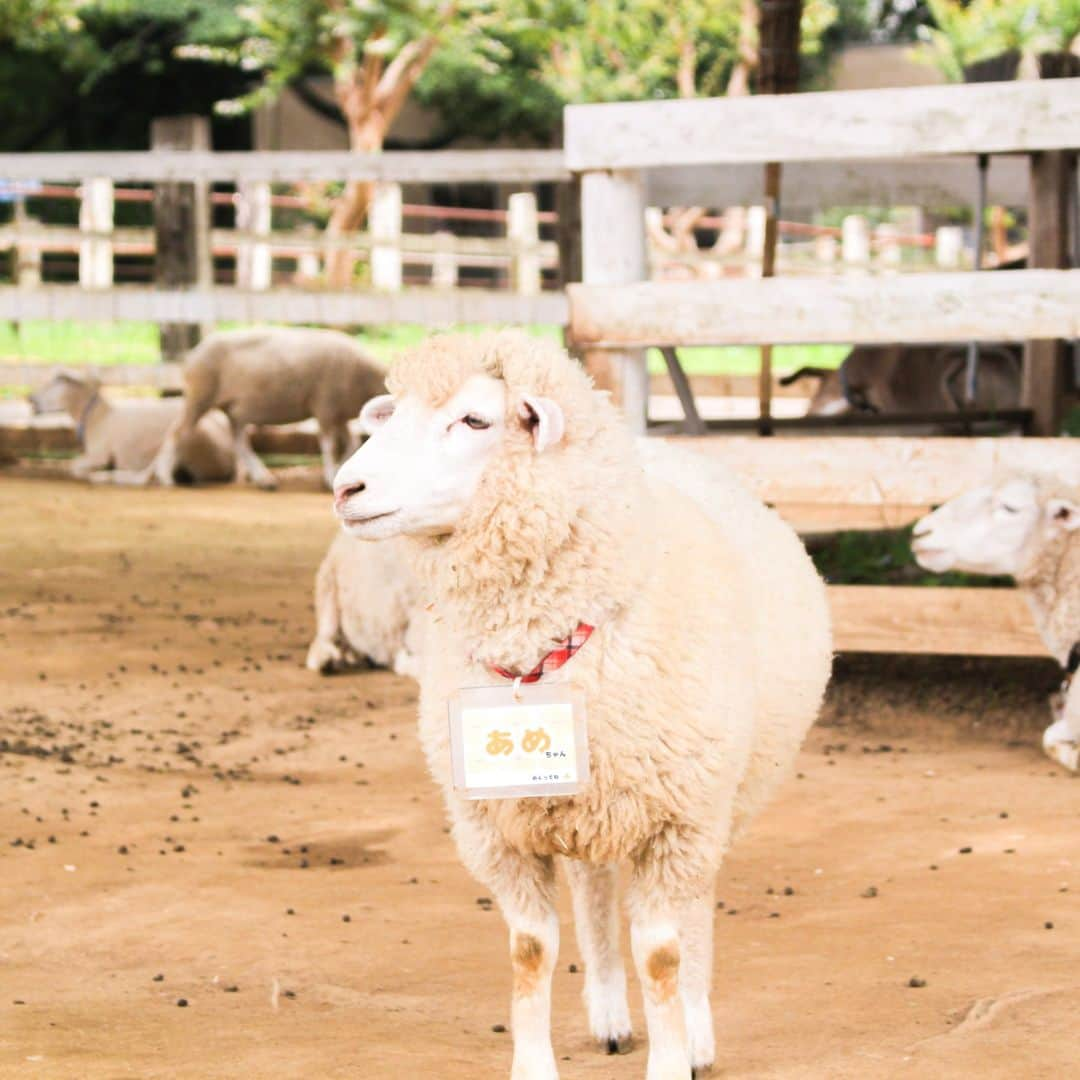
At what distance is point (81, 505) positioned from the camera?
11562 mm

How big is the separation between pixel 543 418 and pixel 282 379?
9.82m

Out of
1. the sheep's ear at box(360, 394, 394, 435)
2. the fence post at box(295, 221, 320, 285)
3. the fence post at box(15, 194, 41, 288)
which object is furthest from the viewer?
the fence post at box(295, 221, 320, 285)

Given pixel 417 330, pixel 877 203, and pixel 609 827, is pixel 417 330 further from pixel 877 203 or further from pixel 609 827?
pixel 609 827

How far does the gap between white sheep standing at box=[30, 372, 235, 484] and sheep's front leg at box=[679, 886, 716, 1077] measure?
995 centimetres

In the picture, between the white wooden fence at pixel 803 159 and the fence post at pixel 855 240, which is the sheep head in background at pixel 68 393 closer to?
the white wooden fence at pixel 803 159

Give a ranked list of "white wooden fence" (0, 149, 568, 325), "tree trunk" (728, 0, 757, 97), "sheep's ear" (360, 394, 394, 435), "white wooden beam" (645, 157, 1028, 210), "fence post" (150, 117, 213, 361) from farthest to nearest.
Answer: "tree trunk" (728, 0, 757, 97), "fence post" (150, 117, 213, 361), "white wooden fence" (0, 149, 568, 325), "white wooden beam" (645, 157, 1028, 210), "sheep's ear" (360, 394, 394, 435)

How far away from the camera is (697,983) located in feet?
11.2

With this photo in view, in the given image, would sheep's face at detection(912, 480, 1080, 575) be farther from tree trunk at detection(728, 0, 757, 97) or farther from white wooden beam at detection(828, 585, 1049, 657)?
tree trunk at detection(728, 0, 757, 97)

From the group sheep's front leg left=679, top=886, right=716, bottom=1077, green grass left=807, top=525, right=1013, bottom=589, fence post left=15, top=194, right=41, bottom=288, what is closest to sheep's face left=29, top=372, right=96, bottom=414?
fence post left=15, top=194, right=41, bottom=288

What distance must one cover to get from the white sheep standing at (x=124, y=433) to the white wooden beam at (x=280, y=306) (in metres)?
0.70

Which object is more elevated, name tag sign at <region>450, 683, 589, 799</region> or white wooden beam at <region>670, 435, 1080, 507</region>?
name tag sign at <region>450, 683, 589, 799</region>

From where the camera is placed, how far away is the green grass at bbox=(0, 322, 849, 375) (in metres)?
18.0

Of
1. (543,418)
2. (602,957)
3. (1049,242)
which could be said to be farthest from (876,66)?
(543,418)

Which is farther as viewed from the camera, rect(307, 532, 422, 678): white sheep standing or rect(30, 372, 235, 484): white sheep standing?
rect(30, 372, 235, 484): white sheep standing
